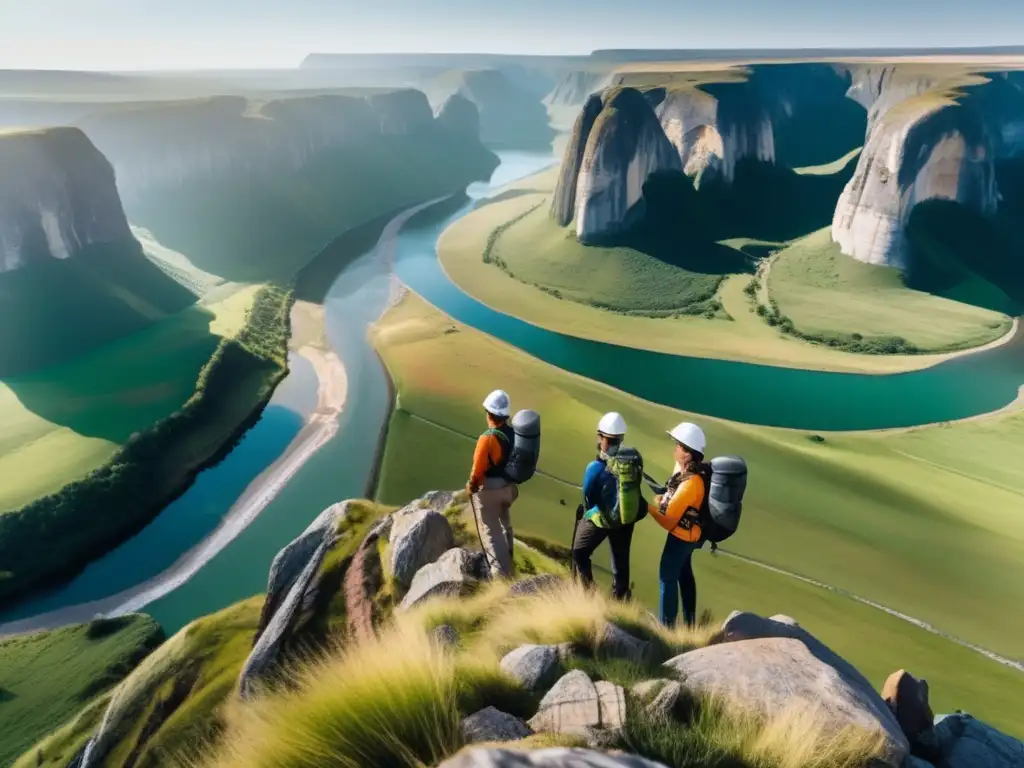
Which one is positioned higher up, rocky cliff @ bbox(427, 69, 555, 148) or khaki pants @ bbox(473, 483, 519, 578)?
rocky cliff @ bbox(427, 69, 555, 148)

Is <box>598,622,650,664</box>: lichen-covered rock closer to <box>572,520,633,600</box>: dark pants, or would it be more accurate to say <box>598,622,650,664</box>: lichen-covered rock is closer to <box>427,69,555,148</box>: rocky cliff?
<box>572,520,633,600</box>: dark pants

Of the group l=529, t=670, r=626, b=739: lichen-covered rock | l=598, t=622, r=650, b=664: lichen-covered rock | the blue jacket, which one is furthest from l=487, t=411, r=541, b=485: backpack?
l=529, t=670, r=626, b=739: lichen-covered rock

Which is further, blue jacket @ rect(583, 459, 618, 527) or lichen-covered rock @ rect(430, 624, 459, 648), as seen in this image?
blue jacket @ rect(583, 459, 618, 527)

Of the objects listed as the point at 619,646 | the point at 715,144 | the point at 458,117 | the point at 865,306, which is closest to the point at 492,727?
the point at 619,646

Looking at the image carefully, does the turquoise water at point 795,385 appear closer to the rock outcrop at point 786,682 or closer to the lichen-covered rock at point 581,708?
the rock outcrop at point 786,682

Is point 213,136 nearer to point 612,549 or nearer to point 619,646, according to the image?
point 612,549

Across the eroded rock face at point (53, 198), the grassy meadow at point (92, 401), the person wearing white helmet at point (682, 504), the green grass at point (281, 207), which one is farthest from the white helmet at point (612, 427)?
the green grass at point (281, 207)
